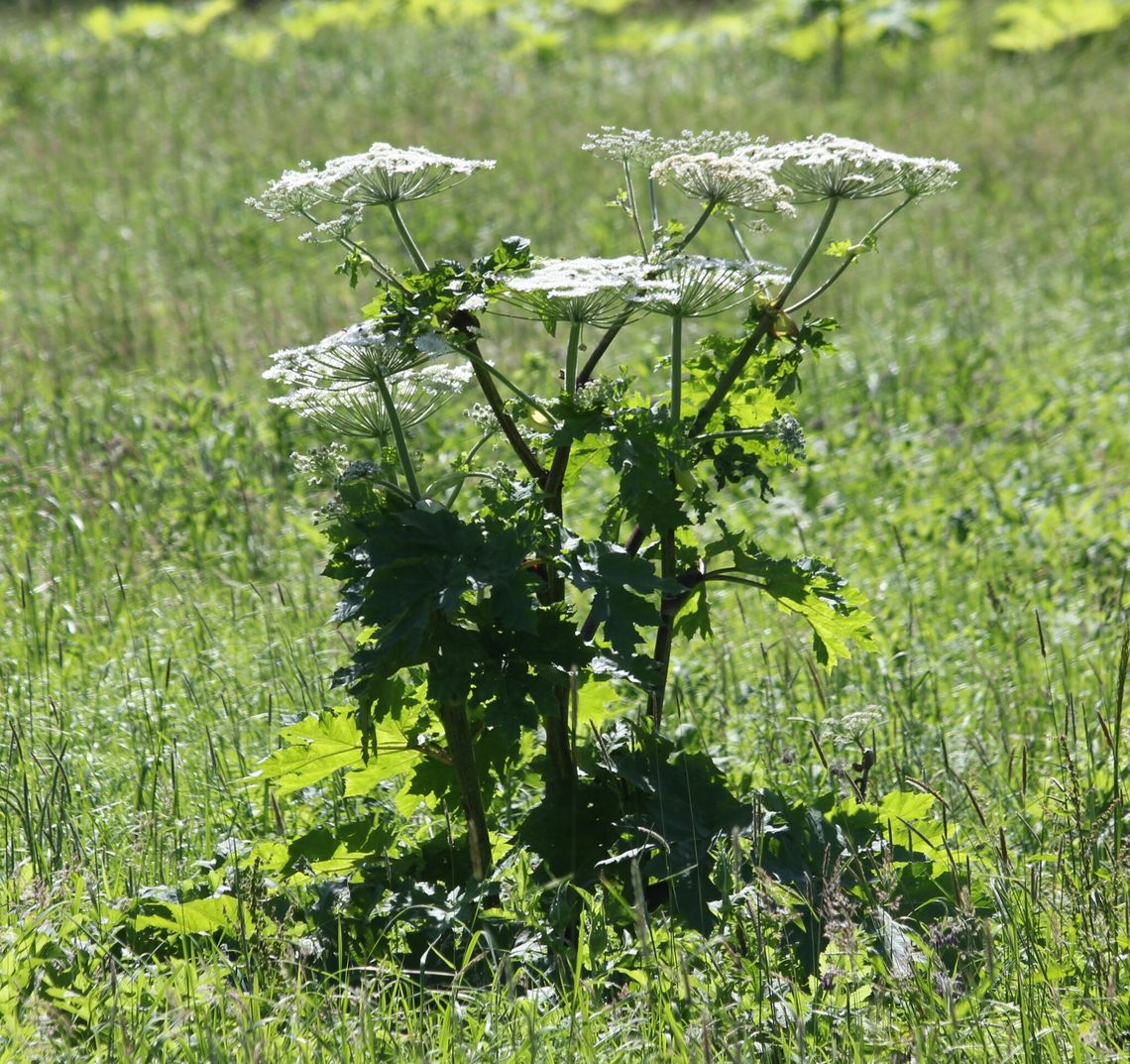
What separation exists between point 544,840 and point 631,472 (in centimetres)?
84

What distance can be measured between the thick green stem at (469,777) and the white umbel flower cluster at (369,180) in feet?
3.52

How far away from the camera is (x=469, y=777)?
3.00m

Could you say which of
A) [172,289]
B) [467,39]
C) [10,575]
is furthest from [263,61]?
[10,575]

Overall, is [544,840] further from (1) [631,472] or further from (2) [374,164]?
(2) [374,164]

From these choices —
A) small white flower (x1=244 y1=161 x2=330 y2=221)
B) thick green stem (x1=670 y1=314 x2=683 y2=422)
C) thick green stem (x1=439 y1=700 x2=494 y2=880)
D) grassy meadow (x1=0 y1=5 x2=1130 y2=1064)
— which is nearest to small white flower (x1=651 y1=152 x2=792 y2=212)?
thick green stem (x1=670 y1=314 x2=683 y2=422)

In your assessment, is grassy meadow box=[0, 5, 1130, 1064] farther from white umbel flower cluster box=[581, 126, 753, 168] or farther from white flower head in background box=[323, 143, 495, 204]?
white flower head in background box=[323, 143, 495, 204]

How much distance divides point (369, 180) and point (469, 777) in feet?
4.17

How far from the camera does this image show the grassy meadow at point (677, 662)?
8.71ft

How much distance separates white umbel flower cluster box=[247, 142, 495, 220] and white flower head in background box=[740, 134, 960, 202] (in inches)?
24.4

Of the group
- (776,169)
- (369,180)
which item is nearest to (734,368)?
(776,169)

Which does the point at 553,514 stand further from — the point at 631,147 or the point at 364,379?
the point at 631,147

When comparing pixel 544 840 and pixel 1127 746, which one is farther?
pixel 1127 746

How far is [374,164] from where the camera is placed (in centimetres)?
277

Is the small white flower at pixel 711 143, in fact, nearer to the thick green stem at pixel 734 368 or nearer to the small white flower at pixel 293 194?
the thick green stem at pixel 734 368
